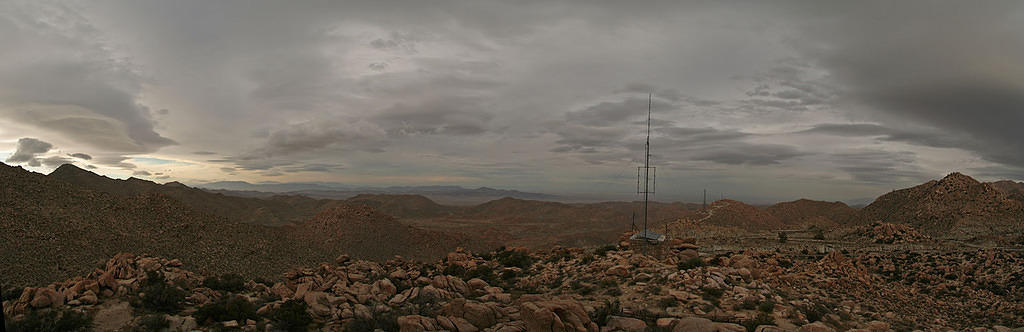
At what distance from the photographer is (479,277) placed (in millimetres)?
19812

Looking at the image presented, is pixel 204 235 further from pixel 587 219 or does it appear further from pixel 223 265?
pixel 587 219

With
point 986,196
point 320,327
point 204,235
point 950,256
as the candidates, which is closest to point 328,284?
point 320,327

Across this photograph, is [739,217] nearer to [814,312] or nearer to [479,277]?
[479,277]

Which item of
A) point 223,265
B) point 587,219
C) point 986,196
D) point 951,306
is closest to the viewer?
point 951,306

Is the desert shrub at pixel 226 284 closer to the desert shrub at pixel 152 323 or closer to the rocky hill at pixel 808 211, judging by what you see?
the desert shrub at pixel 152 323

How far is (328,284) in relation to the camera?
17.4 meters

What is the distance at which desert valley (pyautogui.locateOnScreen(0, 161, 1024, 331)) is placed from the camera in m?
12.6

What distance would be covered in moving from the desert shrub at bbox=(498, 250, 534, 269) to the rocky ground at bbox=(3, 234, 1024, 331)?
15 cm

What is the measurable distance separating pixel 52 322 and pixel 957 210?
60.9m

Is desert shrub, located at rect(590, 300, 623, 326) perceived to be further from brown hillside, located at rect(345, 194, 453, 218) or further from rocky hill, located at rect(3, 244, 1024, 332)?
brown hillside, located at rect(345, 194, 453, 218)

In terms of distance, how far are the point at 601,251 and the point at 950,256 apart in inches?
746

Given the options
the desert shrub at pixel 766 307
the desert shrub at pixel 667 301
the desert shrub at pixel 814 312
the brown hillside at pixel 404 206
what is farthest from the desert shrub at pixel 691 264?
the brown hillside at pixel 404 206

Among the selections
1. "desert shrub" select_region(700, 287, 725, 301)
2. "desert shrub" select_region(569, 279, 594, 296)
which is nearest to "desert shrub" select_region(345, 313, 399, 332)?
"desert shrub" select_region(569, 279, 594, 296)

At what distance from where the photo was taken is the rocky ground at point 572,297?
461 inches
